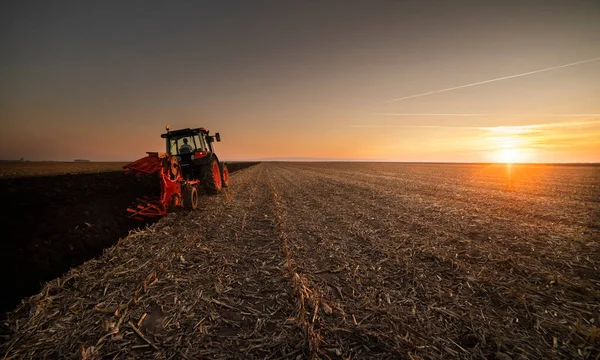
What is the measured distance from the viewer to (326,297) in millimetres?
3680

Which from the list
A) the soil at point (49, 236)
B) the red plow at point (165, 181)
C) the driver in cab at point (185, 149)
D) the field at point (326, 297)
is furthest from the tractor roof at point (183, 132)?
the field at point (326, 297)

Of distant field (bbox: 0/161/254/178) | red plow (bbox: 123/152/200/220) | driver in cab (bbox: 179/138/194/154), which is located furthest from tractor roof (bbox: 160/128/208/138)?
distant field (bbox: 0/161/254/178)

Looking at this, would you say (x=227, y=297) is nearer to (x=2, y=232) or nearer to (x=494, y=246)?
(x=494, y=246)

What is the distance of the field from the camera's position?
2.79 m

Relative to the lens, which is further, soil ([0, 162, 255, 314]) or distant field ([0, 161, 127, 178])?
distant field ([0, 161, 127, 178])

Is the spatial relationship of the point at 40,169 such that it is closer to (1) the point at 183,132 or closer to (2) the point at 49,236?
(1) the point at 183,132

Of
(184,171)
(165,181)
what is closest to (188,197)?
(165,181)

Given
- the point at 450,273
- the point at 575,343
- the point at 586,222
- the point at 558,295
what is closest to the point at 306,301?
the point at 450,273

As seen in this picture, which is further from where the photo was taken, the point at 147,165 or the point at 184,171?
the point at 184,171

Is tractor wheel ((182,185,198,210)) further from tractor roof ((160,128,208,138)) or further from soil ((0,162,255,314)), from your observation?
tractor roof ((160,128,208,138))

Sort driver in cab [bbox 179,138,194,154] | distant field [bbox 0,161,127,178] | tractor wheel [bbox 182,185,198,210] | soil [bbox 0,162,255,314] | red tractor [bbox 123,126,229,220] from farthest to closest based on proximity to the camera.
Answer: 1. distant field [bbox 0,161,127,178]
2. driver in cab [bbox 179,138,194,154]
3. tractor wheel [bbox 182,185,198,210]
4. red tractor [bbox 123,126,229,220]
5. soil [bbox 0,162,255,314]

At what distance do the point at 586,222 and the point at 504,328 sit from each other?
8.12 metres

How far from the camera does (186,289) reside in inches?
156

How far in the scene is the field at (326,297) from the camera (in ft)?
9.15
